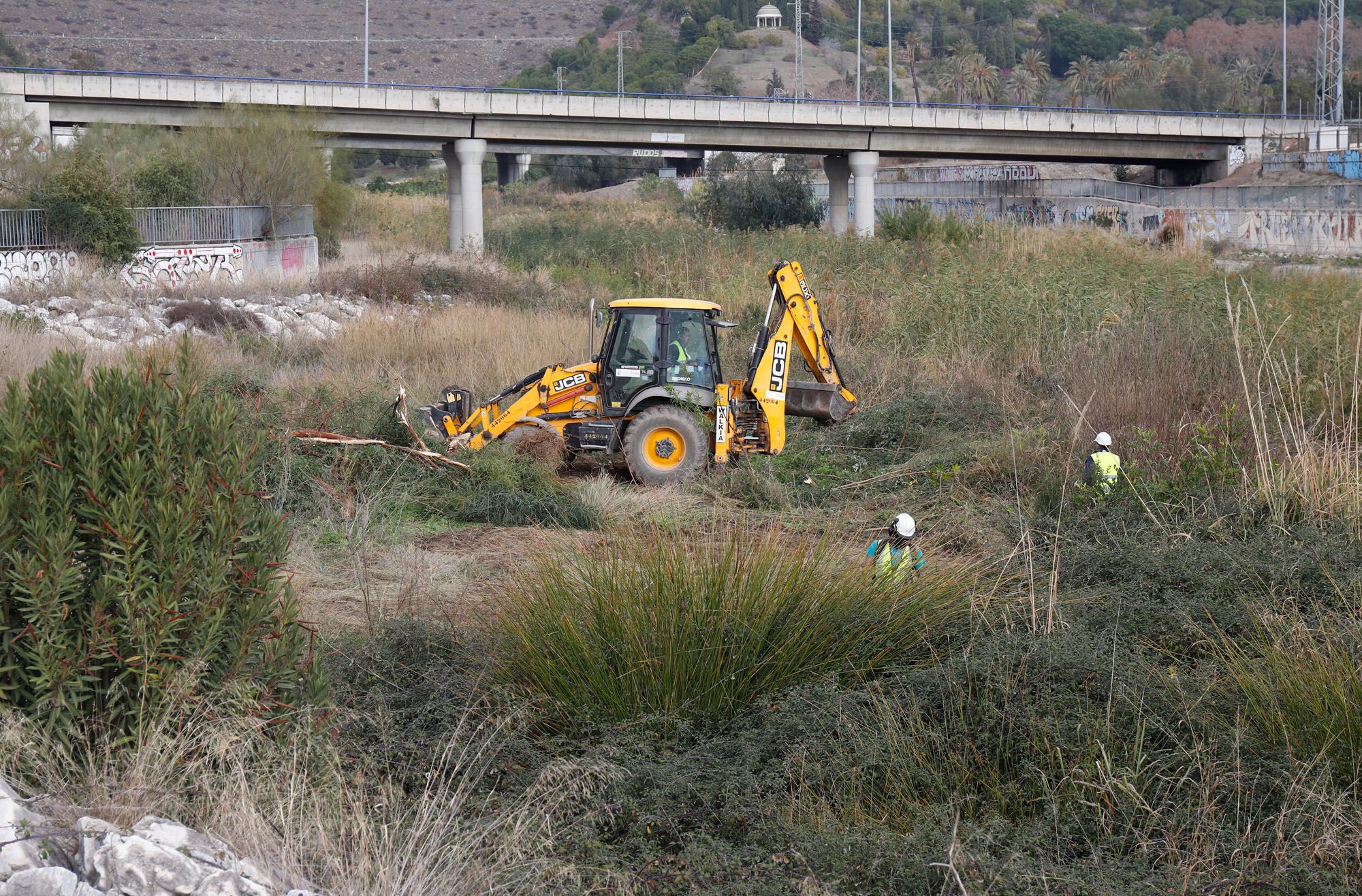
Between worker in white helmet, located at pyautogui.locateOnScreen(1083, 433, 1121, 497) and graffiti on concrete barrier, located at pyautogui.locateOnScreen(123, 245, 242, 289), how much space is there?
2603cm

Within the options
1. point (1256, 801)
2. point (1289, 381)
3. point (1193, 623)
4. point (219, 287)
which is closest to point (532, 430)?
point (1289, 381)

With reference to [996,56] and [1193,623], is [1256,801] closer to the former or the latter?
[1193,623]

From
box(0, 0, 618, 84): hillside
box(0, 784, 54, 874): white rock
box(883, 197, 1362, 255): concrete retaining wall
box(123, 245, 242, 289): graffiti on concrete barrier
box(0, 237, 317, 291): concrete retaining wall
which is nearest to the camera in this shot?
box(0, 784, 54, 874): white rock

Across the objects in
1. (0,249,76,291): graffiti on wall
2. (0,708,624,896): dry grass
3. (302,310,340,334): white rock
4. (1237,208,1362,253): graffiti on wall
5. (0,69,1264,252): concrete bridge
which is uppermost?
(0,69,1264,252): concrete bridge

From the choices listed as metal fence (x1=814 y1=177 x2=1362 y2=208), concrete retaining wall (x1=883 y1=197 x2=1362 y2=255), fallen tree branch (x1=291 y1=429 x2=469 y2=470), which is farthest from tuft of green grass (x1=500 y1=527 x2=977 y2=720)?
metal fence (x1=814 y1=177 x2=1362 y2=208)

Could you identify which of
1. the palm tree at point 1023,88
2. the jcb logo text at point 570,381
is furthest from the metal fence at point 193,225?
the palm tree at point 1023,88

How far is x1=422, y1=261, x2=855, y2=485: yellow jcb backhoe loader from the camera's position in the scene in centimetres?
1330

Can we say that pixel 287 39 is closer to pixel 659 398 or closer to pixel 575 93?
pixel 575 93

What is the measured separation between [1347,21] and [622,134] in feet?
435

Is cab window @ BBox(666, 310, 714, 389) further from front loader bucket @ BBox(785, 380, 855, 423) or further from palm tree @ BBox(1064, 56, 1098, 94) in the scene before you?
palm tree @ BBox(1064, 56, 1098, 94)

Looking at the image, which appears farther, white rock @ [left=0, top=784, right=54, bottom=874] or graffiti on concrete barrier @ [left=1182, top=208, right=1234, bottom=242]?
graffiti on concrete barrier @ [left=1182, top=208, right=1234, bottom=242]

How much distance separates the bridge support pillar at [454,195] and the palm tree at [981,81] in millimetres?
83578

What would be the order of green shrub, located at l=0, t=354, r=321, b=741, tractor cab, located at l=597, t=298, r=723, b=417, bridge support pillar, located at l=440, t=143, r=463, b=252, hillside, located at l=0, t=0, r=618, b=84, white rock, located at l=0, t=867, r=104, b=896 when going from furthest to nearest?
hillside, located at l=0, t=0, r=618, b=84 < bridge support pillar, located at l=440, t=143, r=463, b=252 < tractor cab, located at l=597, t=298, r=723, b=417 < green shrub, located at l=0, t=354, r=321, b=741 < white rock, located at l=0, t=867, r=104, b=896

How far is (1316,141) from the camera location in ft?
194
